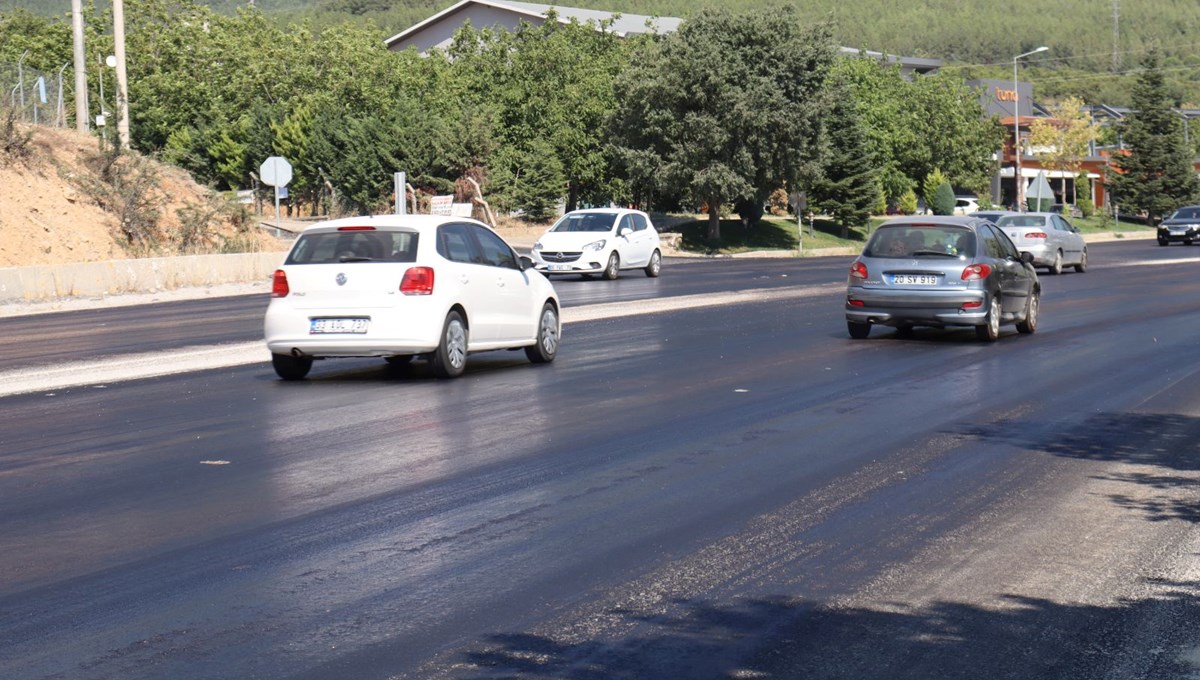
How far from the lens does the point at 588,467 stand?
9.87m

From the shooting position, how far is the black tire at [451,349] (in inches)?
594

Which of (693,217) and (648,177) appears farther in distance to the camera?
(693,217)

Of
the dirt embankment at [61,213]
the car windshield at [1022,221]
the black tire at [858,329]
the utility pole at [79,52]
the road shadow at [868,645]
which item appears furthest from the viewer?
the utility pole at [79,52]

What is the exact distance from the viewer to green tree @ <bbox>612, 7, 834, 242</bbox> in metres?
60.2

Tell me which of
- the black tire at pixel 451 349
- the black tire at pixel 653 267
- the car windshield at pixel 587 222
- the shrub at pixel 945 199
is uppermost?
the shrub at pixel 945 199

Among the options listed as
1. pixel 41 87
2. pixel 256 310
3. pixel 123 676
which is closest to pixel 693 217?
pixel 41 87

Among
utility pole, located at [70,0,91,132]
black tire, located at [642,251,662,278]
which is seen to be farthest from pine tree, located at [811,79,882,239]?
utility pole, located at [70,0,91,132]

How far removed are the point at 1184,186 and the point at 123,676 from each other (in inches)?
4043

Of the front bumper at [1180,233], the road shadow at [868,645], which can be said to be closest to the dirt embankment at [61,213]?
the road shadow at [868,645]

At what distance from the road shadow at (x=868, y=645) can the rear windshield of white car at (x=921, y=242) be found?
43.8 ft

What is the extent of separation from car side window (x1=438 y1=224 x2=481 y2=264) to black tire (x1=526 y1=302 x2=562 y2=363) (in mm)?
1280

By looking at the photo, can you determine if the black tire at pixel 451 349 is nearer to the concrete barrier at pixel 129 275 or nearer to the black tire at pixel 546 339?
the black tire at pixel 546 339

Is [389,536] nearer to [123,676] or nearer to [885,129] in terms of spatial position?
[123,676]

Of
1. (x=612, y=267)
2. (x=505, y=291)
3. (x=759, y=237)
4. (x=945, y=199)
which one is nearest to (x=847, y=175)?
(x=759, y=237)
